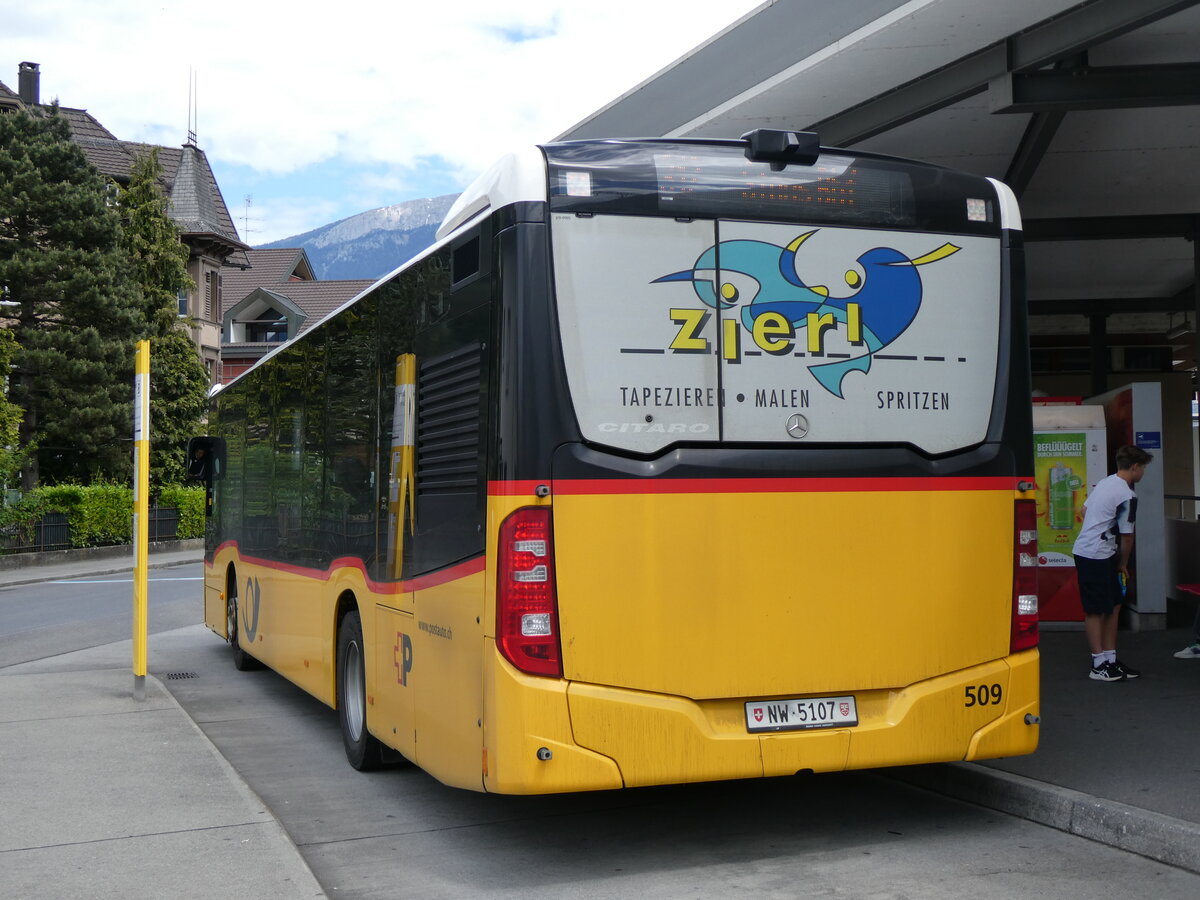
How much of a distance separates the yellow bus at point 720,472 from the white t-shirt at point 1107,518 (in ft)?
14.0

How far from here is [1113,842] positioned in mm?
6215

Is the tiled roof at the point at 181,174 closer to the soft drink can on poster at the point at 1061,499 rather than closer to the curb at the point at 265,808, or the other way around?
the soft drink can on poster at the point at 1061,499

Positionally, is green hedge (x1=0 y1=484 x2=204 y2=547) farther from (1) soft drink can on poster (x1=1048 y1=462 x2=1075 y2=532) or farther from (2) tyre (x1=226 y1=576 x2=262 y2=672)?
(1) soft drink can on poster (x1=1048 y1=462 x2=1075 y2=532)

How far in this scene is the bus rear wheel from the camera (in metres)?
8.23

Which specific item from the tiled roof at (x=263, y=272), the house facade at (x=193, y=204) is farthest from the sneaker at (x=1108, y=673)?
the tiled roof at (x=263, y=272)

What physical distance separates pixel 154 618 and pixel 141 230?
28.1 m

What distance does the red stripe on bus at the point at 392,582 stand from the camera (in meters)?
6.04

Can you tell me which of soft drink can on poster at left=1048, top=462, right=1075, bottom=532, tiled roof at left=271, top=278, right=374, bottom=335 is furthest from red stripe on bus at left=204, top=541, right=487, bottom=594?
tiled roof at left=271, top=278, right=374, bottom=335

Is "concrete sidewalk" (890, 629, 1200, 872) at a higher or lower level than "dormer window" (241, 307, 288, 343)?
lower

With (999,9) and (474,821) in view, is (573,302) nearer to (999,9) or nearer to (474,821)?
(474,821)

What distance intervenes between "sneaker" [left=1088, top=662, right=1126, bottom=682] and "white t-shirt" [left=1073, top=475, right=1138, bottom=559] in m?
0.83

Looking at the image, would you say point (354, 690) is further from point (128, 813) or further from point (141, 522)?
point (141, 522)

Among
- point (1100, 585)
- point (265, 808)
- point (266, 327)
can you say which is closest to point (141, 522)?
point (265, 808)

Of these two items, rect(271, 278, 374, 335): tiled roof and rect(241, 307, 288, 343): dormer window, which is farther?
rect(271, 278, 374, 335): tiled roof
